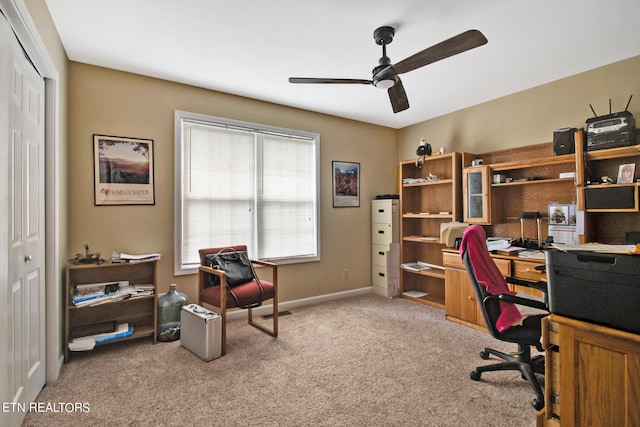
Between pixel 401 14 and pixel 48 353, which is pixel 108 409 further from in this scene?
pixel 401 14

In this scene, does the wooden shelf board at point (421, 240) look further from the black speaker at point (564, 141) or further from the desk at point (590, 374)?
the desk at point (590, 374)

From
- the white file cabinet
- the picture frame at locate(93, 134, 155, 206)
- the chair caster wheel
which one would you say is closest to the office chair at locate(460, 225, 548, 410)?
the chair caster wheel

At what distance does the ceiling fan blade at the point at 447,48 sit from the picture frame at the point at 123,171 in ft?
8.16

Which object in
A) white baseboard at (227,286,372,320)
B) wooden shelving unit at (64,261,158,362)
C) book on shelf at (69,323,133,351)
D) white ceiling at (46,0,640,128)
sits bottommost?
white baseboard at (227,286,372,320)

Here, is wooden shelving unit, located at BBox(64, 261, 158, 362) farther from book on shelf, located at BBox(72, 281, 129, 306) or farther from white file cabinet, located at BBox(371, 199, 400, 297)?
white file cabinet, located at BBox(371, 199, 400, 297)

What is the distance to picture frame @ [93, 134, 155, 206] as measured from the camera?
292 centimetres

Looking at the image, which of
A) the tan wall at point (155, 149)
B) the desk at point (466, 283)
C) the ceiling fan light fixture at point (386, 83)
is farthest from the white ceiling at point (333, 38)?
the desk at point (466, 283)

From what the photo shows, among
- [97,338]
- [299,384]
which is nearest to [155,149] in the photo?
[97,338]

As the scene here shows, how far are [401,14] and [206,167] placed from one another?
241cm

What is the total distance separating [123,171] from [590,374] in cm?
357

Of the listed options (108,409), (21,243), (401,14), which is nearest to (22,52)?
(21,243)

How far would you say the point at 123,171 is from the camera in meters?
3.03

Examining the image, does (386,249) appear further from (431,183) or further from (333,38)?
(333,38)

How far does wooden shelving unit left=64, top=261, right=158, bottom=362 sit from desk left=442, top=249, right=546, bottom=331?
3039 mm
